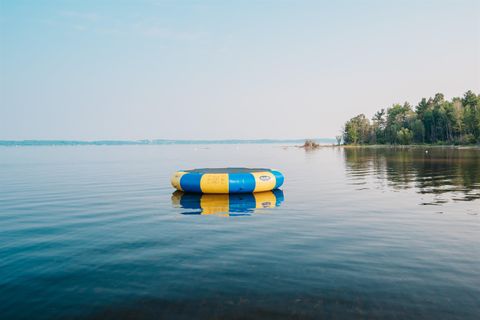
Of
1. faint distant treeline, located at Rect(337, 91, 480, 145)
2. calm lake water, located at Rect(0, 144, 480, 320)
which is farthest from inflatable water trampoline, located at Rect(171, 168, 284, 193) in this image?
faint distant treeline, located at Rect(337, 91, 480, 145)

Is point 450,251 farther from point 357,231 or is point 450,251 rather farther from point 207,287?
point 207,287

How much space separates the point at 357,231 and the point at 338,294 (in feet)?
17.7

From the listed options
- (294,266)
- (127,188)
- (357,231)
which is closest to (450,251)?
(357,231)

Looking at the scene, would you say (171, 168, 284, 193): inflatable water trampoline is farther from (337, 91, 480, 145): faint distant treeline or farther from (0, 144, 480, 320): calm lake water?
(337, 91, 480, 145): faint distant treeline

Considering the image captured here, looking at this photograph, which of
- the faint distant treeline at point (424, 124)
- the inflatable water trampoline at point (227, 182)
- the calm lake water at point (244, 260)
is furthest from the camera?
the faint distant treeline at point (424, 124)

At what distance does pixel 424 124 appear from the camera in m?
121

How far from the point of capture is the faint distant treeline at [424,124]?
335 ft

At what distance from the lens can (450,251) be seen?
945 centimetres

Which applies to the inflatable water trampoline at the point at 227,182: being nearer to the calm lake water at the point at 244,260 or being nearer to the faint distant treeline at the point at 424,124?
the calm lake water at the point at 244,260

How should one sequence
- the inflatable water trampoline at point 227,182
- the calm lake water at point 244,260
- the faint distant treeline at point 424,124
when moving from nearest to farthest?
1. the calm lake water at point 244,260
2. the inflatable water trampoline at point 227,182
3. the faint distant treeline at point 424,124

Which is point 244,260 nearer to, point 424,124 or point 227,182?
point 227,182

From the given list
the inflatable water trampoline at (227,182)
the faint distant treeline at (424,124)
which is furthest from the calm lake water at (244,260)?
the faint distant treeline at (424,124)

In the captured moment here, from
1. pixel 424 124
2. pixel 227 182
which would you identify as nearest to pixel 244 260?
pixel 227 182

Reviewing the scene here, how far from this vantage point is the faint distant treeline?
102 meters
